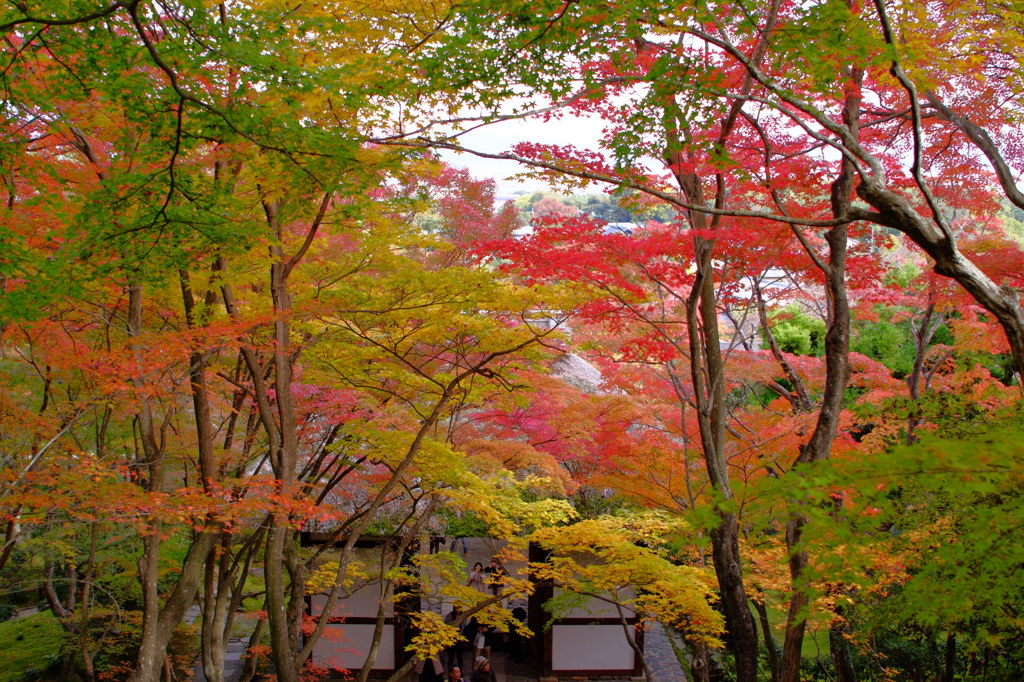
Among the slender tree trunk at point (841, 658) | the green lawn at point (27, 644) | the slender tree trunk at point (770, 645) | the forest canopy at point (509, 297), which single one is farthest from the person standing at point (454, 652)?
the green lawn at point (27, 644)

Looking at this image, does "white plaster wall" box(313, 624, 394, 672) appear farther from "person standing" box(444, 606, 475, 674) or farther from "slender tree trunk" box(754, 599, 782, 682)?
"slender tree trunk" box(754, 599, 782, 682)

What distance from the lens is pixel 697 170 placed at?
618cm

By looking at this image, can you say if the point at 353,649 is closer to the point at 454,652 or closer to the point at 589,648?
the point at 454,652

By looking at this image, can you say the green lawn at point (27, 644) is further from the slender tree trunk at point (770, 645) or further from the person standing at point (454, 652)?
the slender tree trunk at point (770, 645)

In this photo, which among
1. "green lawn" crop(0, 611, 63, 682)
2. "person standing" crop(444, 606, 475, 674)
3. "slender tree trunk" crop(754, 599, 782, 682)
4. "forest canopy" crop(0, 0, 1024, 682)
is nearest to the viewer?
"forest canopy" crop(0, 0, 1024, 682)

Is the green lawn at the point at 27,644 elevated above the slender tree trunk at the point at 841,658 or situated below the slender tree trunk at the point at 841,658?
below

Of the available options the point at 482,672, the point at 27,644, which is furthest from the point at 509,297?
the point at 27,644

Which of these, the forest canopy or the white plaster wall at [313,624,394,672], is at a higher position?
the forest canopy

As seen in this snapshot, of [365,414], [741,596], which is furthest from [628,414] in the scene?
[741,596]

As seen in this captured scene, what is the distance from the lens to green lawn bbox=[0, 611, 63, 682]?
11.3 m

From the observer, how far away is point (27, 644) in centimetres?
1272

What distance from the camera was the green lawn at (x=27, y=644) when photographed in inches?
444

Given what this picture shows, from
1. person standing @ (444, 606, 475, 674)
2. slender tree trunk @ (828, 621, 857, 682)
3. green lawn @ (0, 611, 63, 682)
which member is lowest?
green lawn @ (0, 611, 63, 682)

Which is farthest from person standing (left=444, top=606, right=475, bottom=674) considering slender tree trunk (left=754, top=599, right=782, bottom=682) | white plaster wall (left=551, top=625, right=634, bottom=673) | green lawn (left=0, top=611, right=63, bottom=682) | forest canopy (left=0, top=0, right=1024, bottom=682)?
green lawn (left=0, top=611, right=63, bottom=682)
